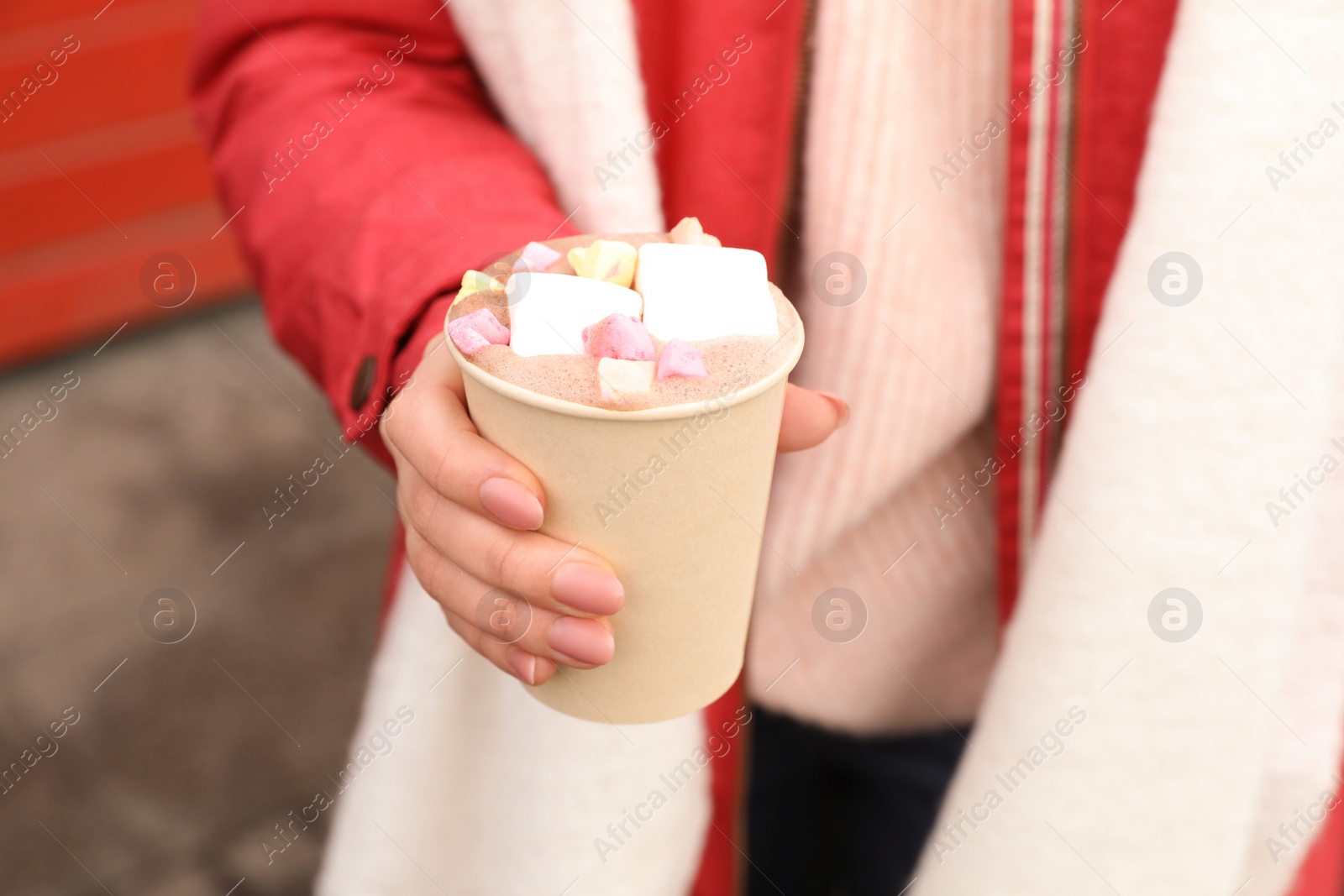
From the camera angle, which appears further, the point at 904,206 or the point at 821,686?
the point at 821,686

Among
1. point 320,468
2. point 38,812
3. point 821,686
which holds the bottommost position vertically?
point 320,468

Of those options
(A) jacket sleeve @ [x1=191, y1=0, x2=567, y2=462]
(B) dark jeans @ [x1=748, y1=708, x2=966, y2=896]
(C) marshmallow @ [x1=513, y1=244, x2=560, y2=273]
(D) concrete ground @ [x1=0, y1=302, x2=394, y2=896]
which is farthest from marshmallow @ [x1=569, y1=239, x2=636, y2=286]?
(D) concrete ground @ [x1=0, y1=302, x2=394, y2=896]

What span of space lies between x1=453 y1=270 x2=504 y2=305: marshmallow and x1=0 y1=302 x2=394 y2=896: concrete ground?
63.4 inches

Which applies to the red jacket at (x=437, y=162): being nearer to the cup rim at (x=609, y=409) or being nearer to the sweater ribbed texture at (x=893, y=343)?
the sweater ribbed texture at (x=893, y=343)

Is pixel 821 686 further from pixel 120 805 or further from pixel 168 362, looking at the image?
pixel 168 362

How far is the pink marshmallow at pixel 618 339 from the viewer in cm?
56

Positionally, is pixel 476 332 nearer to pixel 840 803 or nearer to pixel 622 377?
pixel 622 377

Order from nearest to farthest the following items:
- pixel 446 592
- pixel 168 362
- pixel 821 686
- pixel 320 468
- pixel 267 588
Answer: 1. pixel 446 592
2. pixel 821 686
3. pixel 267 588
4. pixel 320 468
5. pixel 168 362

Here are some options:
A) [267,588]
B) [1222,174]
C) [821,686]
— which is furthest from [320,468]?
[1222,174]

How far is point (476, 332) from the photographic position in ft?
1.88

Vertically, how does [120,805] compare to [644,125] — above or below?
below

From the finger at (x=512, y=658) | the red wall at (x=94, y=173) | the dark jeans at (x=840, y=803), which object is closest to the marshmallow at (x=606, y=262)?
the finger at (x=512, y=658)

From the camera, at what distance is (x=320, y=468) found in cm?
272

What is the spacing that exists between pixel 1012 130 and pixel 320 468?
7.42 feet
